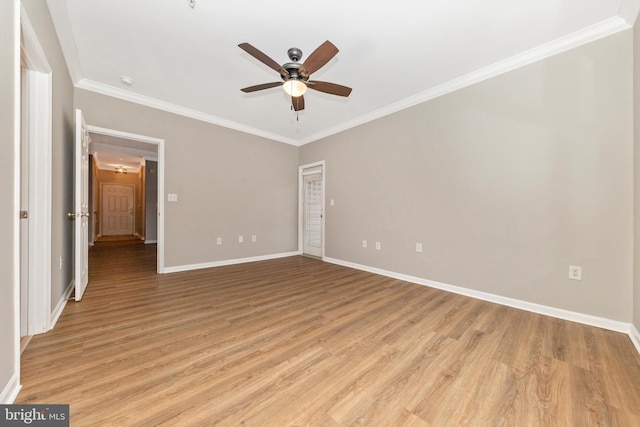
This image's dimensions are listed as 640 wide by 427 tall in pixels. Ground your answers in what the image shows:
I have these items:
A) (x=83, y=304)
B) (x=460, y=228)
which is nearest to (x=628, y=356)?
(x=460, y=228)

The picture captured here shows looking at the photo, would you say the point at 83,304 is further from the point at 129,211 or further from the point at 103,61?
the point at 129,211

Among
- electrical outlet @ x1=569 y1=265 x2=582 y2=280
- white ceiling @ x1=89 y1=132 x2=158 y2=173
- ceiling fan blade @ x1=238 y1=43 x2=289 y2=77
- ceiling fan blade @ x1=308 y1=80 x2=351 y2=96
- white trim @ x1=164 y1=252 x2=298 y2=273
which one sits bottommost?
white trim @ x1=164 y1=252 x2=298 y2=273

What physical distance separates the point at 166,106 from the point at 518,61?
4.64m

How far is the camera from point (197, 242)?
13.4 feet

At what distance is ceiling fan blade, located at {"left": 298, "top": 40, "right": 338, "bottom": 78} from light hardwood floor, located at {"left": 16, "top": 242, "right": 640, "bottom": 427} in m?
2.22

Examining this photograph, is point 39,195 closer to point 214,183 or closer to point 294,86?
point 294,86

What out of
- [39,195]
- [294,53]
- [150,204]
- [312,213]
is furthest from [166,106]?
[150,204]

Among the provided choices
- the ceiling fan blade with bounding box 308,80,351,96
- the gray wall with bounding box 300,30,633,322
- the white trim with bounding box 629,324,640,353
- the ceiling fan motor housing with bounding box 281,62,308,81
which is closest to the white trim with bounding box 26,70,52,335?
the ceiling fan motor housing with bounding box 281,62,308,81

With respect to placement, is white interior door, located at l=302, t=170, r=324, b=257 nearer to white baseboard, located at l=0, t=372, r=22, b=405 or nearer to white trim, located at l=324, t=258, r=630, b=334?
white trim, located at l=324, t=258, r=630, b=334

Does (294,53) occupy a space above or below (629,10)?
below

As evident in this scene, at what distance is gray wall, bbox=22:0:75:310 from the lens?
1.87 m

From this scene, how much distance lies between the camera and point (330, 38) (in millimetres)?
2268

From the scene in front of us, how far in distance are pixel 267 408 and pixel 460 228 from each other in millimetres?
2780

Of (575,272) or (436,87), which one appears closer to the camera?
(575,272)
